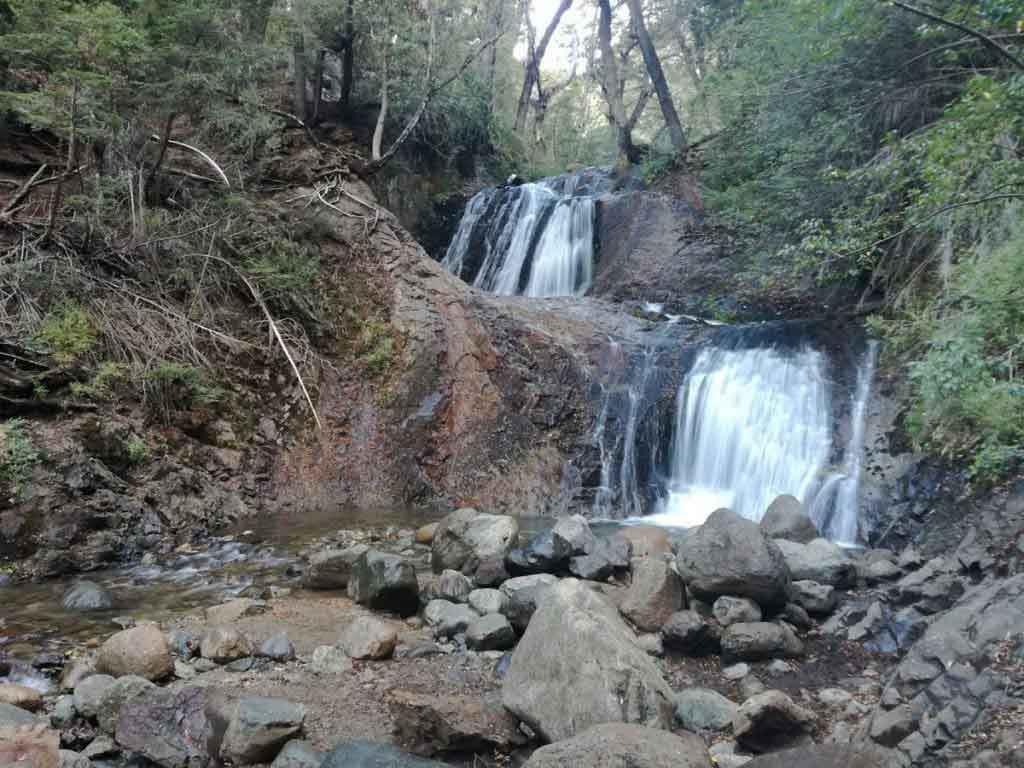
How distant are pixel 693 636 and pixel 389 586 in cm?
218

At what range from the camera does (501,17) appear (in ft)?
63.9

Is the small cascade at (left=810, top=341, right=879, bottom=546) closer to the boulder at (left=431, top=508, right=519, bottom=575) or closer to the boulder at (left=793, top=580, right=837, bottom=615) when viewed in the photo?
the boulder at (left=793, top=580, right=837, bottom=615)

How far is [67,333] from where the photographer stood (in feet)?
23.4

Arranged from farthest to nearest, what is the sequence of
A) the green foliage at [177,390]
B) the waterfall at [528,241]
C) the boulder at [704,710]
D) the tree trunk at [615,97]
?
the tree trunk at [615,97]
the waterfall at [528,241]
the green foliage at [177,390]
the boulder at [704,710]

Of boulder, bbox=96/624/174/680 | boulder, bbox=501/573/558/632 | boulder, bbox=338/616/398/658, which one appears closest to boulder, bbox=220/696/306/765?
boulder, bbox=96/624/174/680

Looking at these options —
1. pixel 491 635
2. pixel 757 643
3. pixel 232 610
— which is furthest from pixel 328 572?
pixel 757 643

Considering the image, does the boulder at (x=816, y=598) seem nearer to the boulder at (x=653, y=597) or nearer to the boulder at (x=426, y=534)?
the boulder at (x=653, y=597)

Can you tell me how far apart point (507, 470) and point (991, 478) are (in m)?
5.22

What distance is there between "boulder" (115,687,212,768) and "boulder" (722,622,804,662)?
10.3 feet

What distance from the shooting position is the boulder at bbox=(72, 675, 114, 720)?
3672mm

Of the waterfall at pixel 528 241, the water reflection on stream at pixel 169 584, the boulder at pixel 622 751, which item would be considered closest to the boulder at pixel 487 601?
the water reflection on stream at pixel 169 584

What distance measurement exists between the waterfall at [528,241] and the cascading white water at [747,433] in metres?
4.94

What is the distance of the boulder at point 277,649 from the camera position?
4457 millimetres

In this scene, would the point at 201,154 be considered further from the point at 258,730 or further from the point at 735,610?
the point at 735,610
